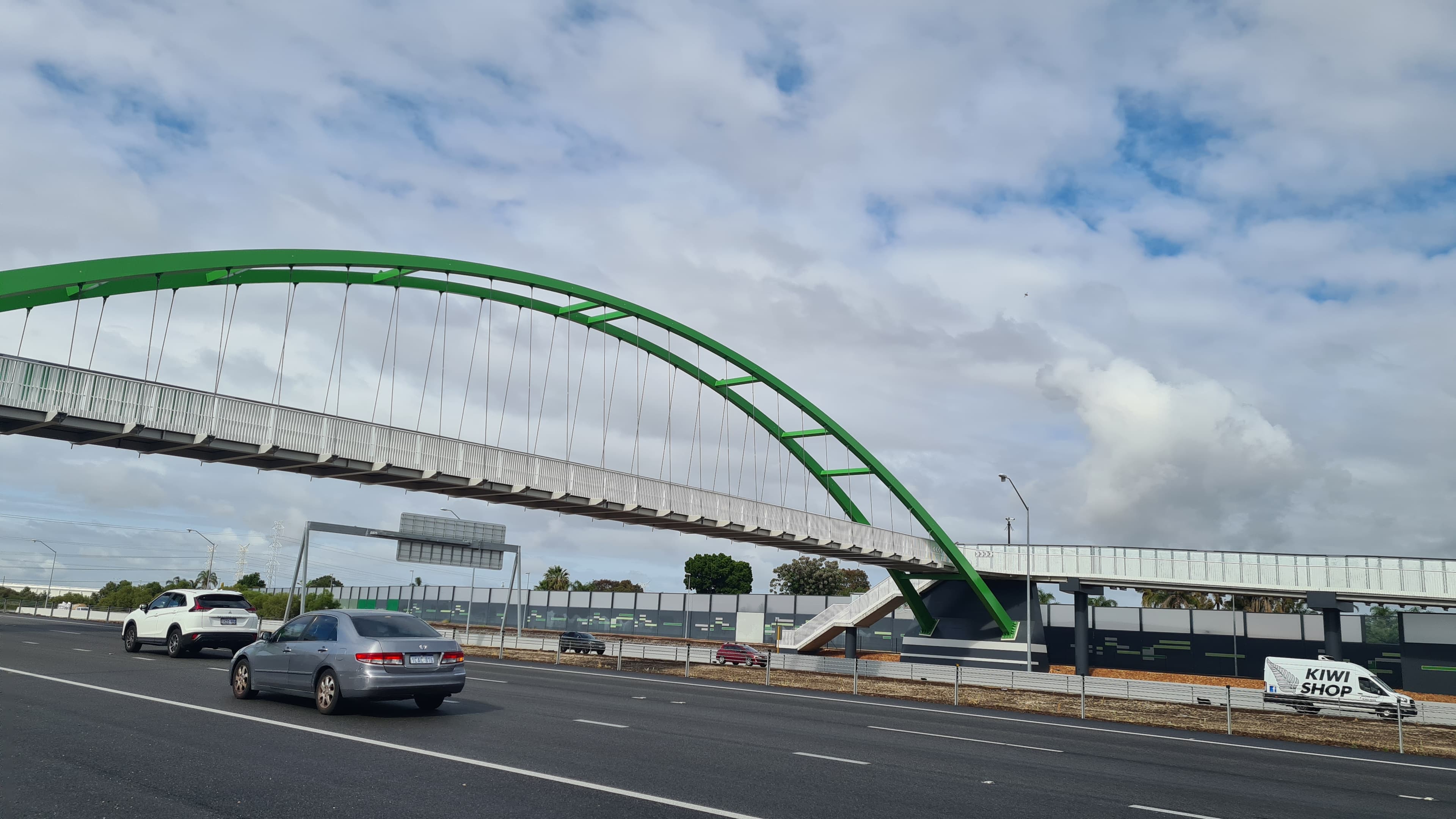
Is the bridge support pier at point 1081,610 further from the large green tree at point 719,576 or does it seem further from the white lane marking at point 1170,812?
the large green tree at point 719,576

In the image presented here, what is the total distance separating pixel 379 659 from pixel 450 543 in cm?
3902

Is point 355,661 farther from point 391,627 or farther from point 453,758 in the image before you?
point 453,758

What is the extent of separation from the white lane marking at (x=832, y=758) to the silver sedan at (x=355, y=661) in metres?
5.03

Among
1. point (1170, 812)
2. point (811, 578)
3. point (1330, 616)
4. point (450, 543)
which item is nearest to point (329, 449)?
point (450, 543)

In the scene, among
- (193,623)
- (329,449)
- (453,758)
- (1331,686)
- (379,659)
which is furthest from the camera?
(329,449)

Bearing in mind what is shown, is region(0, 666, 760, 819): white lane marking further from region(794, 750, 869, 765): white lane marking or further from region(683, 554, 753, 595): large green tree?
region(683, 554, 753, 595): large green tree

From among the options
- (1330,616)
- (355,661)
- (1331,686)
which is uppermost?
(1330,616)

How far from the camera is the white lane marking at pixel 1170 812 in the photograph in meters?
9.40

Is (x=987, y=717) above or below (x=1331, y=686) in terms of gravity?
below

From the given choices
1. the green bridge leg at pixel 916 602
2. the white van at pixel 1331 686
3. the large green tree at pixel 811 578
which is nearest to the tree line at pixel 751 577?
the large green tree at pixel 811 578

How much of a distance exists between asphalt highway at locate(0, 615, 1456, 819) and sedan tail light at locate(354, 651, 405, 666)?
2.61 feet

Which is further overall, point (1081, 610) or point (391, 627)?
point (1081, 610)

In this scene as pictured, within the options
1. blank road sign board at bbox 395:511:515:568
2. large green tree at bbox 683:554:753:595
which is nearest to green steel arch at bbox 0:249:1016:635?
blank road sign board at bbox 395:511:515:568

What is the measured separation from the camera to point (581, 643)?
47.8 meters
